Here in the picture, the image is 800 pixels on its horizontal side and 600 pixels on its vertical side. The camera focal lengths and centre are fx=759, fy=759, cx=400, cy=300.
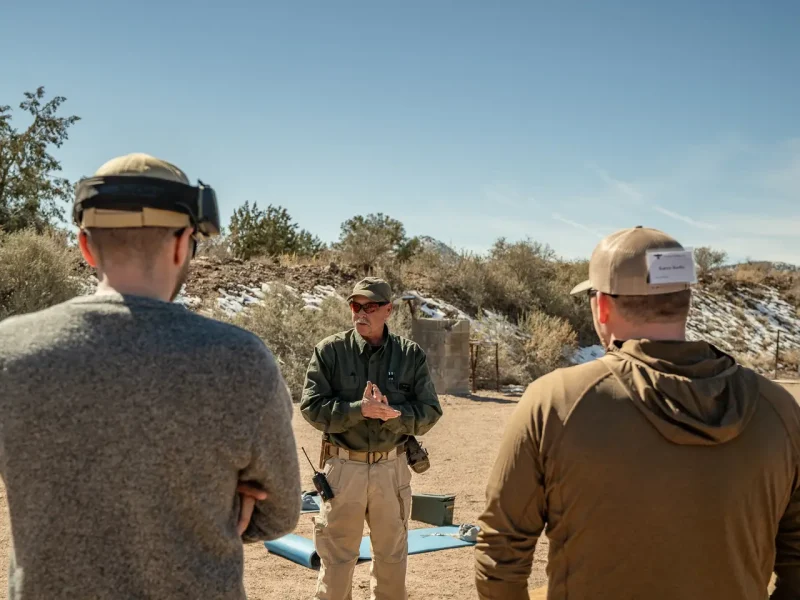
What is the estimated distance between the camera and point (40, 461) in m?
1.60

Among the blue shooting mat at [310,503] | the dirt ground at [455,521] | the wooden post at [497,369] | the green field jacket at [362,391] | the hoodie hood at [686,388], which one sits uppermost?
the hoodie hood at [686,388]

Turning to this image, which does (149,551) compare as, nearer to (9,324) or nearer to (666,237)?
(9,324)

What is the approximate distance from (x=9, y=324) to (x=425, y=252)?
2534 cm

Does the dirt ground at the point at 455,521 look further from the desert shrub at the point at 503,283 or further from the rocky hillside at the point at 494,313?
the desert shrub at the point at 503,283

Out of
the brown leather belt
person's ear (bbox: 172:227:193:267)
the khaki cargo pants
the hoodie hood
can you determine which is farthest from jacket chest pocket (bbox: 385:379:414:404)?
person's ear (bbox: 172:227:193:267)

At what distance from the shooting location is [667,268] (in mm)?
2053

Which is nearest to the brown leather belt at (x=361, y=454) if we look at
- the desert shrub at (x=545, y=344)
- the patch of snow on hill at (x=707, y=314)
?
the patch of snow on hill at (x=707, y=314)

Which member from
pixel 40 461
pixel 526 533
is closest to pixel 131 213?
pixel 40 461

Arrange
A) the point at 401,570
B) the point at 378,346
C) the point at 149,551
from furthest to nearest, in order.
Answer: the point at 378,346
the point at 401,570
the point at 149,551

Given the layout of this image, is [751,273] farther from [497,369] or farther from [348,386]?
[348,386]

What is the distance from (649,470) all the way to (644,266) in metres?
0.55

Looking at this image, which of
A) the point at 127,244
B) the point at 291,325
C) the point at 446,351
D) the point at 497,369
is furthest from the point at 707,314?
the point at 127,244

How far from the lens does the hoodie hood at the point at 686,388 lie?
1898mm

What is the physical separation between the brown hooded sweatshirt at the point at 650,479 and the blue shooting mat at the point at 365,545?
3790 mm
